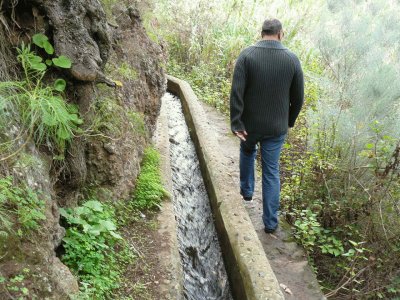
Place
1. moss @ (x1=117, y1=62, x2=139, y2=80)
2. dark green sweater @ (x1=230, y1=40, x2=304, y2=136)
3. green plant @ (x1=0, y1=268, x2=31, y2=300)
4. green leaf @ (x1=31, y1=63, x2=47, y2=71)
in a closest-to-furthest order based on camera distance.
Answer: green plant @ (x1=0, y1=268, x2=31, y2=300) < green leaf @ (x1=31, y1=63, x2=47, y2=71) < dark green sweater @ (x1=230, y1=40, x2=304, y2=136) < moss @ (x1=117, y1=62, x2=139, y2=80)

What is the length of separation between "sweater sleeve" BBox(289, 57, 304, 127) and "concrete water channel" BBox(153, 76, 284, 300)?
1199mm

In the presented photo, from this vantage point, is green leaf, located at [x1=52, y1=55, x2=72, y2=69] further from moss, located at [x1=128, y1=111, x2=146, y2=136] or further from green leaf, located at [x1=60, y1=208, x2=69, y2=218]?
moss, located at [x1=128, y1=111, x2=146, y2=136]

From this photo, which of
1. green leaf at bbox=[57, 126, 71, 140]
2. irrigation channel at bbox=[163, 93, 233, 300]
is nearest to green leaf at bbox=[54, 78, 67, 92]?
green leaf at bbox=[57, 126, 71, 140]

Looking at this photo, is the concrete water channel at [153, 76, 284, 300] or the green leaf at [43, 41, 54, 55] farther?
the concrete water channel at [153, 76, 284, 300]

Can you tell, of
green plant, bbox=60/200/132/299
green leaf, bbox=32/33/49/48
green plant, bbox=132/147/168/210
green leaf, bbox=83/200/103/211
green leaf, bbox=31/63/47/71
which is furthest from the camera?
green plant, bbox=132/147/168/210

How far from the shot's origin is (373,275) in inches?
152

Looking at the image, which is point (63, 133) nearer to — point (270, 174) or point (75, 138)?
point (75, 138)

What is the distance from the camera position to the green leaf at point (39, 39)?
3.01 meters

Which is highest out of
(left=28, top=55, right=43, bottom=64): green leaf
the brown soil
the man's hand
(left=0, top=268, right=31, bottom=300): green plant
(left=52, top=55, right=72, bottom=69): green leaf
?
(left=28, top=55, right=43, bottom=64): green leaf

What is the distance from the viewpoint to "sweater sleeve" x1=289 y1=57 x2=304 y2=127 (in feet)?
13.0

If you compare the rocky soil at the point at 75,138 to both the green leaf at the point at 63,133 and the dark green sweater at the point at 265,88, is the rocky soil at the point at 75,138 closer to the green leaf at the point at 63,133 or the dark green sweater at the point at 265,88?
the green leaf at the point at 63,133

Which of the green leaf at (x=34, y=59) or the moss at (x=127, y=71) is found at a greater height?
the green leaf at (x=34, y=59)

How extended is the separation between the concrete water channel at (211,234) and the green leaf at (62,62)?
194 cm

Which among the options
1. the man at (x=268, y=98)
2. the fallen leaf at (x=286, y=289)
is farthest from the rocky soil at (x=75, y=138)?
A: the fallen leaf at (x=286, y=289)
